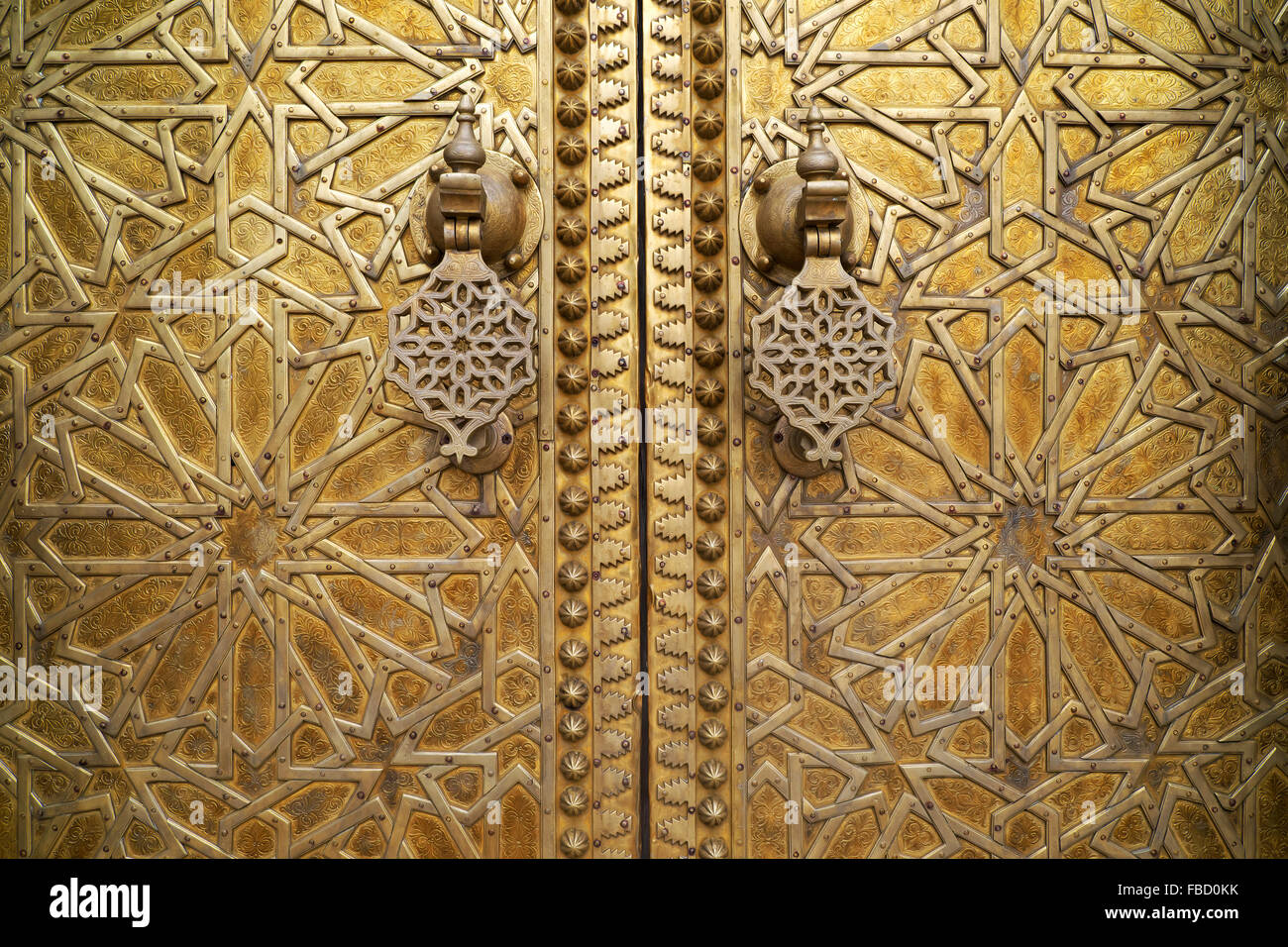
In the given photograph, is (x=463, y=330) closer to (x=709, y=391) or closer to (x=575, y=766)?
(x=709, y=391)

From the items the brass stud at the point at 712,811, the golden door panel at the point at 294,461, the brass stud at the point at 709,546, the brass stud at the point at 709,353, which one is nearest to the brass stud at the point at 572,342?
the golden door panel at the point at 294,461

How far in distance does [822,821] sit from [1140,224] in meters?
1.46

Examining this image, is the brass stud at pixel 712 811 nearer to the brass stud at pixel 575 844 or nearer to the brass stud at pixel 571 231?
the brass stud at pixel 575 844

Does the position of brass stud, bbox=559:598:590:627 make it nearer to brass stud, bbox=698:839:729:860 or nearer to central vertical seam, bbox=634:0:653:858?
central vertical seam, bbox=634:0:653:858

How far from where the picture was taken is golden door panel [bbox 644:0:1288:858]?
1.92 m

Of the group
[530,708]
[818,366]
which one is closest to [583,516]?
[530,708]

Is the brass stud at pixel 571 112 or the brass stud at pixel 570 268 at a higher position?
the brass stud at pixel 571 112

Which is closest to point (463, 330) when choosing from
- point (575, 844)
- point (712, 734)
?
point (712, 734)

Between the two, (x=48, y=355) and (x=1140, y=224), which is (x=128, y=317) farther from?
(x=1140, y=224)

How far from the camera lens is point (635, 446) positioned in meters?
1.93

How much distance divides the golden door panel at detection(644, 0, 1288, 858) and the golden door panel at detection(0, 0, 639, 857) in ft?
0.61

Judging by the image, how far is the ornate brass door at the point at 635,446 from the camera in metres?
1.92

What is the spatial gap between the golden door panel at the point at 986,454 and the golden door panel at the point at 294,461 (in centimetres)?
19

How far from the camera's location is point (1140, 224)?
1.95m
